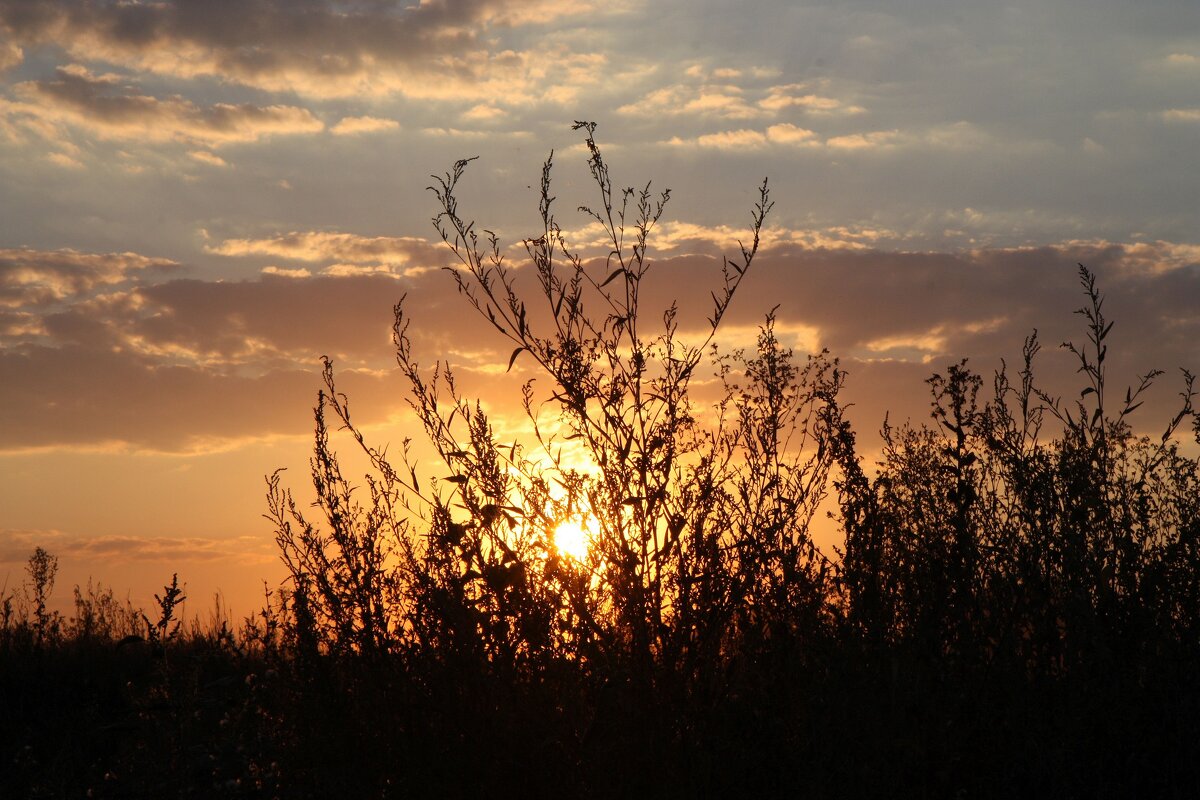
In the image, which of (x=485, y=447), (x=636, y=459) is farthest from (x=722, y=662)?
(x=485, y=447)

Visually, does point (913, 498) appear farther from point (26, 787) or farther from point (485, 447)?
point (26, 787)

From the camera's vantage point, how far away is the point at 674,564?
4.75m

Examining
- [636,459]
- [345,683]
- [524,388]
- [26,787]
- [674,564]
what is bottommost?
[26,787]

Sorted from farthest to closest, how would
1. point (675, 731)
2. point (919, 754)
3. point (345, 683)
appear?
point (345, 683)
point (675, 731)
point (919, 754)

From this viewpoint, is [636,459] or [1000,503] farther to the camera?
[1000,503]

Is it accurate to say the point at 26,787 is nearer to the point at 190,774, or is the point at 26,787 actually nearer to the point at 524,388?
the point at 190,774

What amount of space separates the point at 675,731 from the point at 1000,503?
3103mm

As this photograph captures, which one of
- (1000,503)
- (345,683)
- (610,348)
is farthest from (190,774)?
(1000,503)

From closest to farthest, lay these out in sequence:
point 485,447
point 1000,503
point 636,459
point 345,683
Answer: point 636,459, point 485,447, point 345,683, point 1000,503

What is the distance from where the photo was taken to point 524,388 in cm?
501

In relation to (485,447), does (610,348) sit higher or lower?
higher

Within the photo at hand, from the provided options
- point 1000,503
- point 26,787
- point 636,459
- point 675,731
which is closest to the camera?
point 675,731

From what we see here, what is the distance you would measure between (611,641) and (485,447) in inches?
47.7

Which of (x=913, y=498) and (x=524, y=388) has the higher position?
(x=524, y=388)
